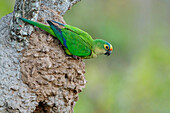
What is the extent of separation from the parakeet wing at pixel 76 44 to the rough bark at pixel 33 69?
17cm

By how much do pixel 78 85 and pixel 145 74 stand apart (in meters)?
8.02

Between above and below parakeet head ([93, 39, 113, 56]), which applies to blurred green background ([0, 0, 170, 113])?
above

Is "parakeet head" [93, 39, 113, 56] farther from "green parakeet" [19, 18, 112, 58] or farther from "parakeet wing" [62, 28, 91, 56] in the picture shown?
"parakeet wing" [62, 28, 91, 56]

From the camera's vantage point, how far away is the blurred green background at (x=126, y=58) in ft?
40.4

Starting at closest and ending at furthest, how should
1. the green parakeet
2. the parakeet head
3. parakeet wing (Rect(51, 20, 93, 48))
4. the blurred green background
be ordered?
1. the green parakeet
2. parakeet wing (Rect(51, 20, 93, 48))
3. the parakeet head
4. the blurred green background

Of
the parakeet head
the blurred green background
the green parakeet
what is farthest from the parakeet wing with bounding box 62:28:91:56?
the blurred green background

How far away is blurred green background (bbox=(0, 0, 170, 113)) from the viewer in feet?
40.4

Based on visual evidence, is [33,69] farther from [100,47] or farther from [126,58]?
[126,58]

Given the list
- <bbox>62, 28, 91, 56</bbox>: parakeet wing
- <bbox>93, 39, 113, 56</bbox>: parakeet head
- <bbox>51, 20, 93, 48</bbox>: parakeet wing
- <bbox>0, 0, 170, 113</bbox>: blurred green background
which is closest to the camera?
<bbox>62, 28, 91, 56</bbox>: parakeet wing

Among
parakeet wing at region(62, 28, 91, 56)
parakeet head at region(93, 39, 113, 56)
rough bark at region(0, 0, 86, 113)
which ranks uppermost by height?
parakeet head at region(93, 39, 113, 56)

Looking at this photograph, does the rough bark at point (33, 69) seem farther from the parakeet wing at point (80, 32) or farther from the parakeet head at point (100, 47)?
the parakeet head at point (100, 47)

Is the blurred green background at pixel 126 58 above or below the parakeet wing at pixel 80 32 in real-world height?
above

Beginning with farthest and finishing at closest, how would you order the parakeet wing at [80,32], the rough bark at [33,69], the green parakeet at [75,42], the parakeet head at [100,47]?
the parakeet head at [100,47]
the parakeet wing at [80,32]
the green parakeet at [75,42]
the rough bark at [33,69]

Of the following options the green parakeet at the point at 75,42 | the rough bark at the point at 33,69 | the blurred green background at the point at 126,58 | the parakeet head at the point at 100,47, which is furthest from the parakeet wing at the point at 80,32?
the blurred green background at the point at 126,58
